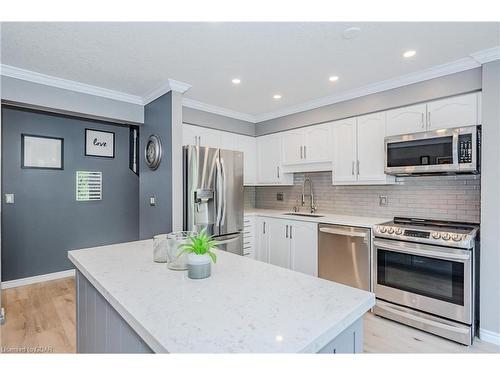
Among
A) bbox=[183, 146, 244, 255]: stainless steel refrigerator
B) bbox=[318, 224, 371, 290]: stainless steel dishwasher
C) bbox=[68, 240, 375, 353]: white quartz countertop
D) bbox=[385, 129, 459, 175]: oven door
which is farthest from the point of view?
bbox=[183, 146, 244, 255]: stainless steel refrigerator

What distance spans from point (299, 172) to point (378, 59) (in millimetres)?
1880

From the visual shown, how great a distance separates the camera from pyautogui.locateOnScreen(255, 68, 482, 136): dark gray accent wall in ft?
7.97

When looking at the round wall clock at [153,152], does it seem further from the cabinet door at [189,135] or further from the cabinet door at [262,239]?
the cabinet door at [262,239]

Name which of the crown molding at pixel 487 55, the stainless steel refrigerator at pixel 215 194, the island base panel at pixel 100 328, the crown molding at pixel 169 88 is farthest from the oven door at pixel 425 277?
the crown molding at pixel 169 88

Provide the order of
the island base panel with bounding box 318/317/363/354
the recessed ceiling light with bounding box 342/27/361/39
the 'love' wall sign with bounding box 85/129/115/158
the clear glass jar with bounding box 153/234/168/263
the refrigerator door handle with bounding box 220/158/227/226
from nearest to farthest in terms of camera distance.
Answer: the island base panel with bounding box 318/317/363/354 → the clear glass jar with bounding box 153/234/168/263 → the recessed ceiling light with bounding box 342/27/361/39 → the refrigerator door handle with bounding box 220/158/227/226 → the 'love' wall sign with bounding box 85/129/115/158

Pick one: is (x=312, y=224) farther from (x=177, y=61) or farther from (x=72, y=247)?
(x=72, y=247)

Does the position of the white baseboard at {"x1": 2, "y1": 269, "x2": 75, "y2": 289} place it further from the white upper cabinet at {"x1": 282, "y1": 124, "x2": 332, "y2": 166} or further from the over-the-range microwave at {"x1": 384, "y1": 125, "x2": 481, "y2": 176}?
the over-the-range microwave at {"x1": 384, "y1": 125, "x2": 481, "y2": 176}

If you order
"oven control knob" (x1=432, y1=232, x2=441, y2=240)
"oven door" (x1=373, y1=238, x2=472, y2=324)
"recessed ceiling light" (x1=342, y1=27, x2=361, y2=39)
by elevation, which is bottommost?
"oven door" (x1=373, y1=238, x2=472, y2=324)

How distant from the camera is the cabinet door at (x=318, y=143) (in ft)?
11.4

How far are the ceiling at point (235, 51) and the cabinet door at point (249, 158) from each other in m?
1.21

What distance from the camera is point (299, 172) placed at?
13.1 ft

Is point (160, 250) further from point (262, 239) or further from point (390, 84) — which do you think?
point (390, 84)

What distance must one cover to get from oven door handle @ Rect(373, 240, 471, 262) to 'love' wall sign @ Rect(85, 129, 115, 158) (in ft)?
12.8

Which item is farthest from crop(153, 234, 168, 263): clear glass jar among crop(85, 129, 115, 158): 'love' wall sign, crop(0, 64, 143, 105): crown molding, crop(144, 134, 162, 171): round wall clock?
crop(85, 129, 115, 158): 'love' wall sign
